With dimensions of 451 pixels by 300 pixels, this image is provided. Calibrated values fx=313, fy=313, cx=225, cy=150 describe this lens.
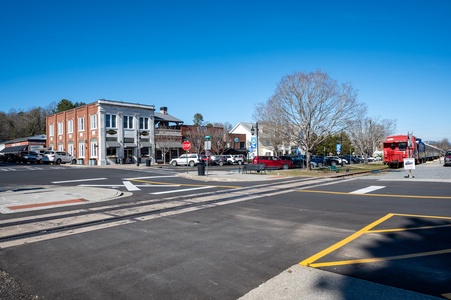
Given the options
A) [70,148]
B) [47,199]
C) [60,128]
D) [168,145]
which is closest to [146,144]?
[168,145]

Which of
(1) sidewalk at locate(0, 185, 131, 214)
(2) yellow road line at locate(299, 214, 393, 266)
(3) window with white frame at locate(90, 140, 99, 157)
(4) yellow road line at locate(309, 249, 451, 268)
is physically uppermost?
(3) window with white frame at locate(90, 140, 99, 157)

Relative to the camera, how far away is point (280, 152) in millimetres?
69562

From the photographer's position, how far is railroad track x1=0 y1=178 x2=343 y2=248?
7342 mm

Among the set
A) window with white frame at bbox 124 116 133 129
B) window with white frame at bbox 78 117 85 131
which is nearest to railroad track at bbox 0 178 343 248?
window with white frame at bbox 124 116 133 129

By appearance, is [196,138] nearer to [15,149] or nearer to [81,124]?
[81,124]

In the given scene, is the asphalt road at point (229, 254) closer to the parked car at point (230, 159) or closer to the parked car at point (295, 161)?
the parked car at point (295, 161)

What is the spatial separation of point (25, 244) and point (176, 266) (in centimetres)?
364

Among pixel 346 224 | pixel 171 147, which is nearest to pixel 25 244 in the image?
pixel 346 224

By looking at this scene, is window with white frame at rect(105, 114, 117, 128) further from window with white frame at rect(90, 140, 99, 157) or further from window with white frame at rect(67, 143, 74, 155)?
window with white frame at rect(67, 143, 74, 155)

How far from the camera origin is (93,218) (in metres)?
9.04

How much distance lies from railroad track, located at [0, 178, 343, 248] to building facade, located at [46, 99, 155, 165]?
3288 cm

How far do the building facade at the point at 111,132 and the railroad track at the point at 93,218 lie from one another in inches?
1295

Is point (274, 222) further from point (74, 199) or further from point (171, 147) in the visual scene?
point (171, 147)

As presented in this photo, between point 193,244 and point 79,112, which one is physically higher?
point 79,112
